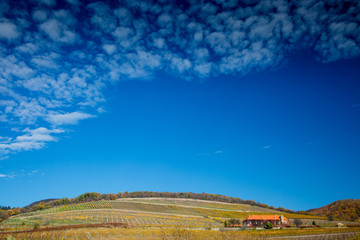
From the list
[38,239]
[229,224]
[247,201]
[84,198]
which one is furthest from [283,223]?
[84,198]

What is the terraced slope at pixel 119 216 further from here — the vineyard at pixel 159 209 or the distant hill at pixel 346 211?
the distant hill at pixel 346 211

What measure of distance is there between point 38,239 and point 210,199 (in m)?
168

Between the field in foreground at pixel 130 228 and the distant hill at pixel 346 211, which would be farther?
the distant hill at pixel 346 211

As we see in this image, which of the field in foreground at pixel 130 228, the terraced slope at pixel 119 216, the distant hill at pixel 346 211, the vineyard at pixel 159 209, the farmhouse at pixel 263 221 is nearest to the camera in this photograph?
the field in foreground at pixel 130 228

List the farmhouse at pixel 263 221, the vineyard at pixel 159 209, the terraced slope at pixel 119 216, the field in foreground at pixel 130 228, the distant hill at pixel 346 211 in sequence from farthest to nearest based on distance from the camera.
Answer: the distant hill at pixel 346 211 < the vineyard at pixel 159 209 < the farmhouse at pixel 263 221 < the terraced slope at pixel 119 216 < the field in foreground at pixel 130 228

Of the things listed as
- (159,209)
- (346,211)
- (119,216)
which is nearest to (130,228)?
(119,216)

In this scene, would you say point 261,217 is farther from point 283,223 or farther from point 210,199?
point 210,199

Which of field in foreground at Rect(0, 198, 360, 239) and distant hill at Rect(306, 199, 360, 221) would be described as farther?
distant hill at Rect(306, 199, 360, 221)

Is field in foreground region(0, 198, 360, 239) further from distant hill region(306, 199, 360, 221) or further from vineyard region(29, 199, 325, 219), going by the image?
distant hill region(306, 199, 360, 221)

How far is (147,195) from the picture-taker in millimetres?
174875

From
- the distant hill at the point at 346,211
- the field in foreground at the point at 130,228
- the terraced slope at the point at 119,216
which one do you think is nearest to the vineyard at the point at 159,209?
the terraced slope at the point at 119,216

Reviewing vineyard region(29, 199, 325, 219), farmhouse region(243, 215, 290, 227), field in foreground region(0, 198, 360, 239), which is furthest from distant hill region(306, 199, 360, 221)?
field in foreground region(0, 198, 360, 239)

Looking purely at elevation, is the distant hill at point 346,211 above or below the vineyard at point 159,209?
above

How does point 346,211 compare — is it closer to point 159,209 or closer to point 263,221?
point 263,221
